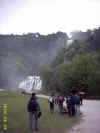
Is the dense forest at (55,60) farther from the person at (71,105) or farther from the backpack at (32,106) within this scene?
the backpack at (32,106)

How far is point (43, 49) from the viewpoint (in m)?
150

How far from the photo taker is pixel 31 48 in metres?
155

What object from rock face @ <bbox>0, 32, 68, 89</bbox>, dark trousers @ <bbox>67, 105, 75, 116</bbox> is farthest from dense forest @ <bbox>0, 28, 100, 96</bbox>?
dark trousers @ <bbox>67, 105, 75, 116</bbox>

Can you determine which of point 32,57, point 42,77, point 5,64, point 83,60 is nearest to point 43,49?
point 32,57

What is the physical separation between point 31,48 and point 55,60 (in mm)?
51756

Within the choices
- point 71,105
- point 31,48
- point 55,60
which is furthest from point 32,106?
point 31,48

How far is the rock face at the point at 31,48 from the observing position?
132 meters

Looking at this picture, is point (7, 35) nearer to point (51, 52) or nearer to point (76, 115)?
point (51, 52)

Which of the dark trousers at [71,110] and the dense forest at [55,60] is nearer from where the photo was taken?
the dark trousers at [71,110]

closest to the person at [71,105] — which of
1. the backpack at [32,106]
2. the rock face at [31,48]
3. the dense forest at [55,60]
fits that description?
Result: the backpack at [32,106]

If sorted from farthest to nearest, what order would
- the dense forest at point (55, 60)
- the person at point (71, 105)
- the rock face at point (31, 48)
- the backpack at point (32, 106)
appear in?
the rock face at point (31, 48), the dense forest at point (55, 60), the person at point (71, 105), the backpack at point (32, 106)

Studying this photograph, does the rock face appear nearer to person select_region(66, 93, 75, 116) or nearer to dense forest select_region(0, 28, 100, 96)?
dense forest select_region(0, 28, 100, 96)

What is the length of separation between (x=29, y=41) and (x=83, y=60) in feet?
344

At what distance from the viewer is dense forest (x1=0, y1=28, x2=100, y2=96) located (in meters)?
55.2
